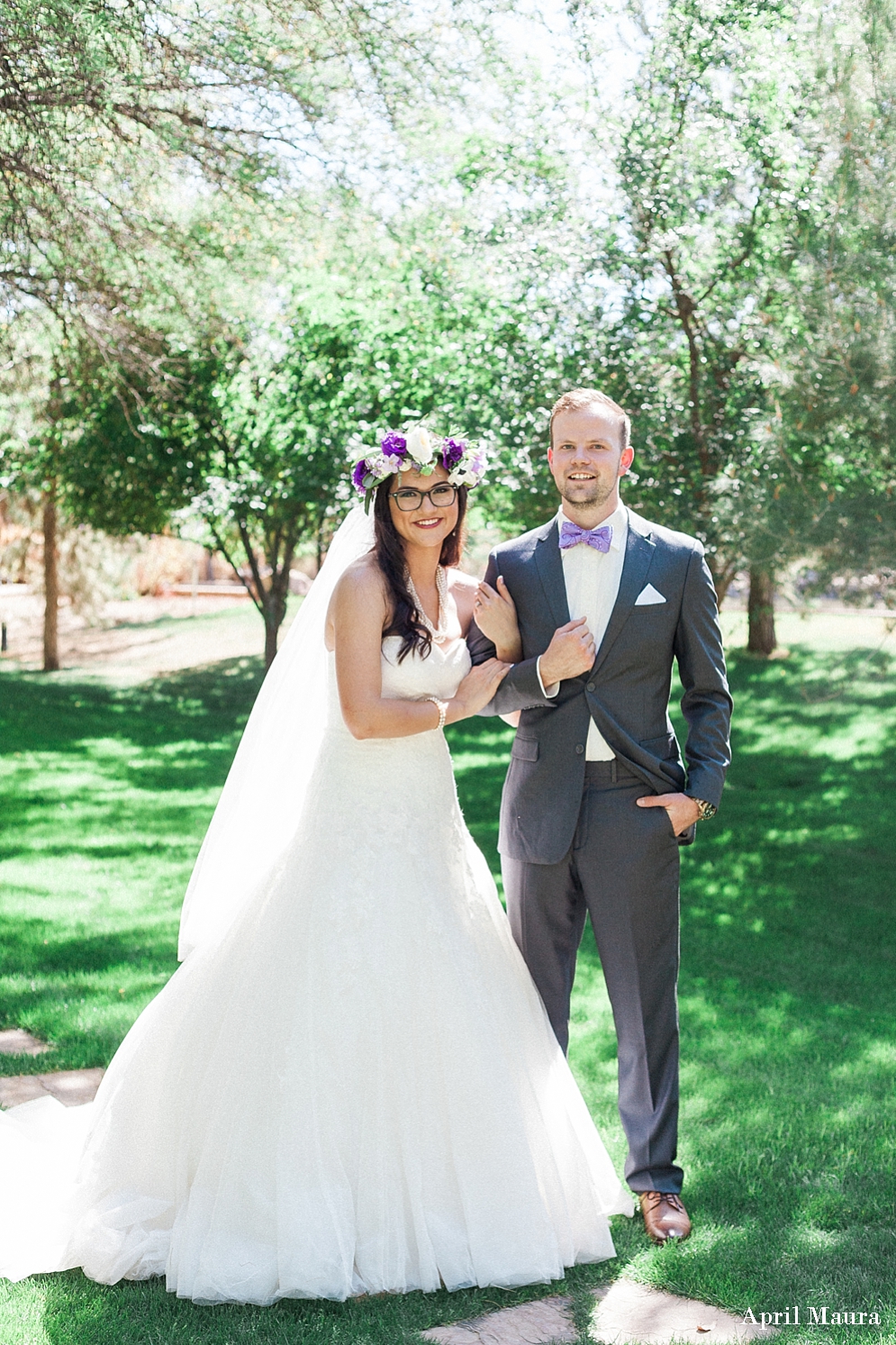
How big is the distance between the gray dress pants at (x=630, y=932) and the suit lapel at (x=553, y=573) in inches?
17.1

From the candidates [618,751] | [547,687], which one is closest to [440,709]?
[547,687]

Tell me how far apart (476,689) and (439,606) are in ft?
0.98

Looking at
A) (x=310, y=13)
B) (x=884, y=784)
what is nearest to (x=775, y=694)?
(x=884, y=784)

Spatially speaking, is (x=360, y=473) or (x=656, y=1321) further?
(x=360, y=473)

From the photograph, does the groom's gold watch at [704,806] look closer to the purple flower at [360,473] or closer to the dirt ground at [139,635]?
the purple flower at [360,473]

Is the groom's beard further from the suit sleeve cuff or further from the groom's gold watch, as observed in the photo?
the groom's gold watch

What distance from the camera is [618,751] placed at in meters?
3.37

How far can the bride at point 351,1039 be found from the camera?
295cm

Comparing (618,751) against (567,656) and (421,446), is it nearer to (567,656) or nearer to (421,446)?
(567,656)

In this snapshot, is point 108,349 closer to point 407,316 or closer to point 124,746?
point 407,316

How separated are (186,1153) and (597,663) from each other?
164cm

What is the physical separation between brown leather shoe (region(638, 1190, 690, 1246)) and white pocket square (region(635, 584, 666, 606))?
63.1 inches

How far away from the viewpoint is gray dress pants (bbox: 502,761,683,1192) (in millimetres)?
3365

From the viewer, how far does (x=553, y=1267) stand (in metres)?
2.98
